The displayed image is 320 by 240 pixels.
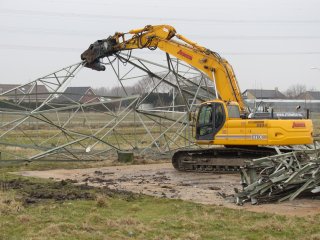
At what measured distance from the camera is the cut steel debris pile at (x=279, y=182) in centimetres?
1082

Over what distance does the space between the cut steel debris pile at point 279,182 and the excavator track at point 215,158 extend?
5.07 metres

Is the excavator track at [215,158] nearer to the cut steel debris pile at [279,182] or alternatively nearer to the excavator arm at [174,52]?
the excavator arm at [174,52]

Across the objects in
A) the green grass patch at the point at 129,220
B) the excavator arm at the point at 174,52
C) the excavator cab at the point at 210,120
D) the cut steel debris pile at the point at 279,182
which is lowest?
the green grass patch at the point at 129,220

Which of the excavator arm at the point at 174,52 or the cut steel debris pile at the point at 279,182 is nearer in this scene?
the cut steel debris pile at the point at 279,182

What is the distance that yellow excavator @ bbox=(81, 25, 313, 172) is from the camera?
1523 centimetres

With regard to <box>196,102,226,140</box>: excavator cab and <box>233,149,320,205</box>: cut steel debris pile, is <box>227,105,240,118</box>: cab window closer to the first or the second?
<box>196,102,226,140</box>: excavator cab

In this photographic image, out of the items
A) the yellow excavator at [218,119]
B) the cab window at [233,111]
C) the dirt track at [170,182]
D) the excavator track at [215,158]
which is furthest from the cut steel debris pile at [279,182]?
the excavator track at [215,158]

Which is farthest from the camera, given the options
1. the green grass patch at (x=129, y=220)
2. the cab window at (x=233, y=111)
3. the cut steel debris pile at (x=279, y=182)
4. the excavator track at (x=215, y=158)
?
the excavator track at (x=215, y=158)

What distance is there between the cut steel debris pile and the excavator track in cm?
507

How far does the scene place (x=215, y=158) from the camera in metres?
17.0

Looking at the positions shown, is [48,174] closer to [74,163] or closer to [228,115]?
[74,163]

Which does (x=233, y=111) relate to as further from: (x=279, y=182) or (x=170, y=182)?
(x=279, y=182)

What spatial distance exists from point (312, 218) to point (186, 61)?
9.57 m

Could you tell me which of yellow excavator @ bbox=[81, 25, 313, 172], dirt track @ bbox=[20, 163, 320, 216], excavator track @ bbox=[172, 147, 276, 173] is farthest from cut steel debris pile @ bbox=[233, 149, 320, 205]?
excavator track @ bbox=[172, 147, 276, 173]
